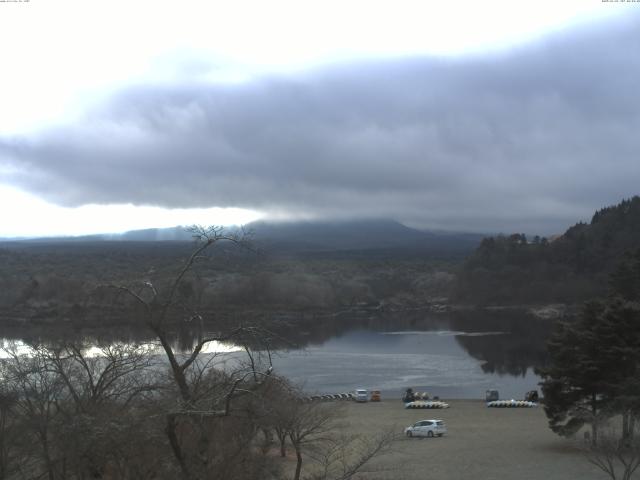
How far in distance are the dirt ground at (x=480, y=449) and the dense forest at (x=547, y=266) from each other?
71217mm

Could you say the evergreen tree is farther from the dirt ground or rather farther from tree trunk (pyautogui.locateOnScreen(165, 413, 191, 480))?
tree trunk (pyautogui.locateOnScreen(165, 413, 191, 480))

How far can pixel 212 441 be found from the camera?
977cm

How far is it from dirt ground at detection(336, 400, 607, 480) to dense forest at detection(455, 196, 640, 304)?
71217 millimetres

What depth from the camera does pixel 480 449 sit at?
24844 millimetres

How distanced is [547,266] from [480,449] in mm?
91659

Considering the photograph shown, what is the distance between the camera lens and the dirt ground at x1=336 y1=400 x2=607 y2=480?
67.4 ft

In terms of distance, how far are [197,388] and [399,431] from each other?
882 inches

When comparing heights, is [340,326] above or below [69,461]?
below

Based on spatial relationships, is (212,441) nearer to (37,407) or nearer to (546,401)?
(37,407)

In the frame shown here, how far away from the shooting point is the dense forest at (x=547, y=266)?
346 feet

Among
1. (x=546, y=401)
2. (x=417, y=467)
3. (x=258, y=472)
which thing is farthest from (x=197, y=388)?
(x=546, y=401)

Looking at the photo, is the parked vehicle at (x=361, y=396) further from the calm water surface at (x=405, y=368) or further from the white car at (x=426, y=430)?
the white car at (x=426, y=430)

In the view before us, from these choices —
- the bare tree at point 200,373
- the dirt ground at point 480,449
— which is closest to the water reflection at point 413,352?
the dirt ground at point 480,449

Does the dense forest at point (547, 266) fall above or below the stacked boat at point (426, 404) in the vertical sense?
above
